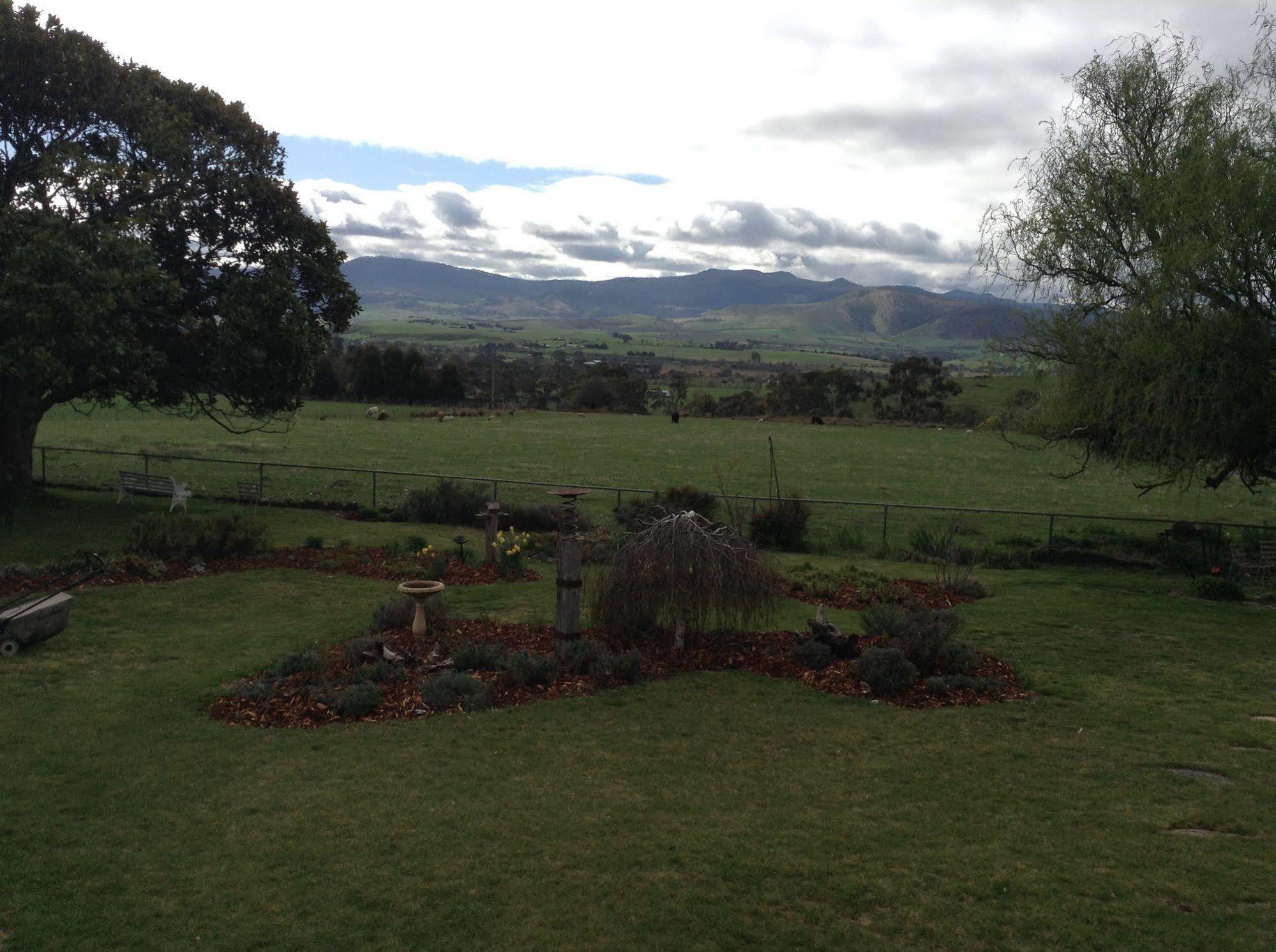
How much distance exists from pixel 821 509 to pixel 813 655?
20.5 m

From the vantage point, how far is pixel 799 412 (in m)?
97.8

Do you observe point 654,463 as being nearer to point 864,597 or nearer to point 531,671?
point 864,597

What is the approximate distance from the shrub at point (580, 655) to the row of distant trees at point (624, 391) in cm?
7794

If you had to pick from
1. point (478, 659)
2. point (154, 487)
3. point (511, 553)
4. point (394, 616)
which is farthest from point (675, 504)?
point (154, 487)

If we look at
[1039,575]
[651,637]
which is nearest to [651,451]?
[1039,575]

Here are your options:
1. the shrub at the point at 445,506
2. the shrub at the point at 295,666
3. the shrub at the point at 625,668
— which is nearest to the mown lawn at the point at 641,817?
the shrub at the point at 625,668

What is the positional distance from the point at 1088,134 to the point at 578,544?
16.1 metres

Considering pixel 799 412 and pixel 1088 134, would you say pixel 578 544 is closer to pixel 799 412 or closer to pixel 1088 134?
pixel 1088 134

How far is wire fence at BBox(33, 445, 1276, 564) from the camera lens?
75.9 feet

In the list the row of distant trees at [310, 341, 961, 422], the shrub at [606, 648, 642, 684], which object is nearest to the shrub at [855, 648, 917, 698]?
the shrub at [606, 648, 642, 684]

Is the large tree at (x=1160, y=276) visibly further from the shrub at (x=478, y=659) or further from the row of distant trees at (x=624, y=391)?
the row of distant trees at (x=624, y=391)

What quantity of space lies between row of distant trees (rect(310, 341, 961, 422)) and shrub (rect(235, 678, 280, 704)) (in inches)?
3094

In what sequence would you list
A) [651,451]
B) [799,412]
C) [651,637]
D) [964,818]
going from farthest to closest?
[799,412], [651,451], [651,637], [964,818]

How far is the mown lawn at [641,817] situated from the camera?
6.35 metres
